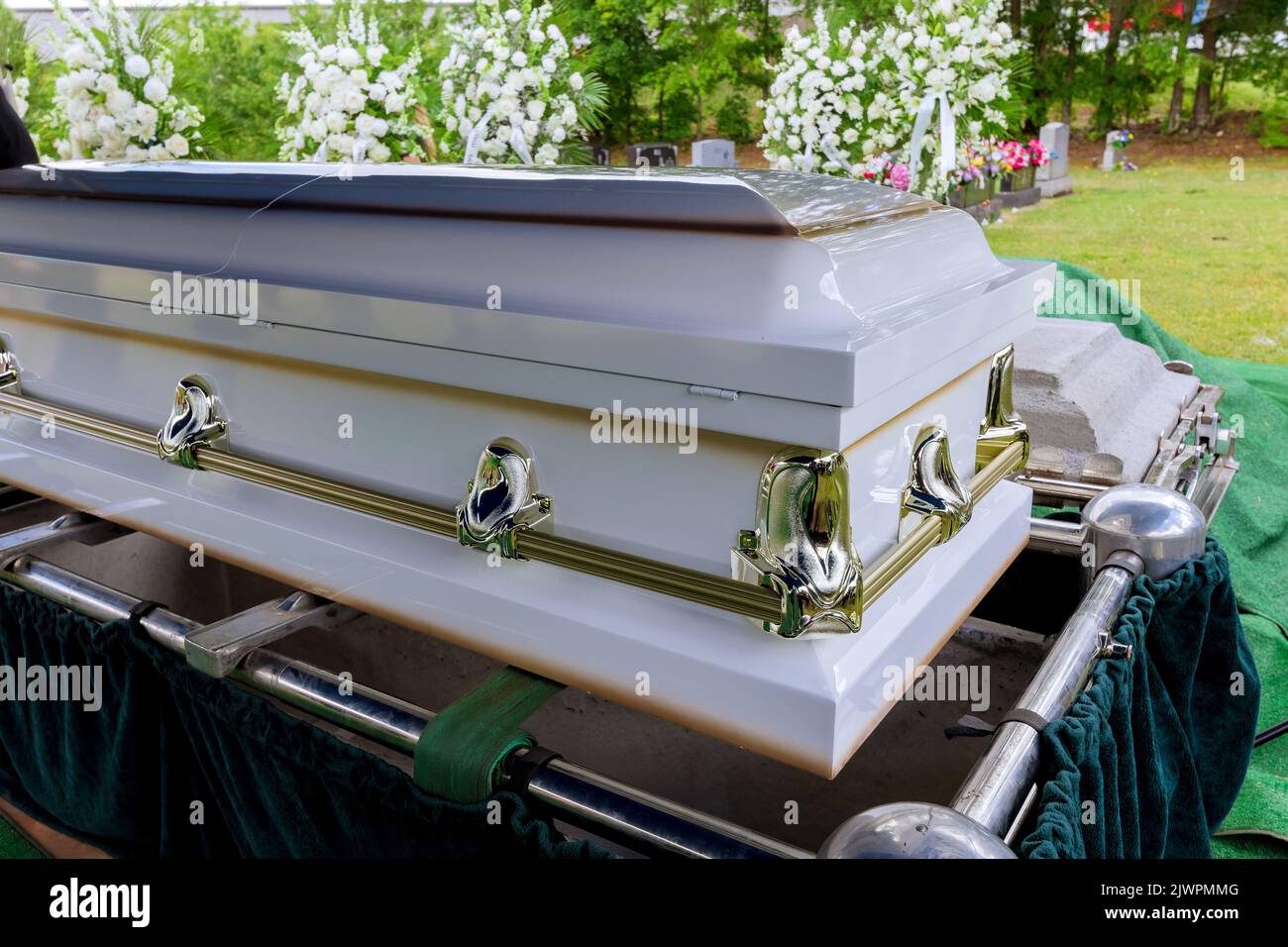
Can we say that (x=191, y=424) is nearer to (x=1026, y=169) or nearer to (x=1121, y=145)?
(x=1026, y=169)

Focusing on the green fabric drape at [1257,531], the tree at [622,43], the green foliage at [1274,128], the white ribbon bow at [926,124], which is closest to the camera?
the green fabric drape at [1257,531]

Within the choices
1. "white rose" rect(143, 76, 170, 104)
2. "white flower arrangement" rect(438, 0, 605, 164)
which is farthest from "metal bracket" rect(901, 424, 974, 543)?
"white rose" rect(143, 76, 170, 104)

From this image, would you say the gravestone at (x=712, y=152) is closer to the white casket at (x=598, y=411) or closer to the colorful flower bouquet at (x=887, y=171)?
the colorful flower bouquet at (x=887, y=171)

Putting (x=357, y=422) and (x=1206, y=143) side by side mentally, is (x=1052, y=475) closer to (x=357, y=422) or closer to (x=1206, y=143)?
(x=357, y=422)

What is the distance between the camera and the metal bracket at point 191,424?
119 cm

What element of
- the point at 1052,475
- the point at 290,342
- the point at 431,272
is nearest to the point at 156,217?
the point at 290,342

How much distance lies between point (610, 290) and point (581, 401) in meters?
0.10

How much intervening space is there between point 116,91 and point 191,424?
5.10ft

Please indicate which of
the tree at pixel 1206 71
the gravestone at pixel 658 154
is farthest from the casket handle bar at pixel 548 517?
the tree at pixel 1206 71

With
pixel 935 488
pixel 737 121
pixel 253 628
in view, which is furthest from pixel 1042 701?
pixel 737 121

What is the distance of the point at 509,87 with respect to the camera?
2.59 metres

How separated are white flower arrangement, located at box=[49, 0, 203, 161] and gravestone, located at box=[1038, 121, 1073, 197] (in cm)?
1058

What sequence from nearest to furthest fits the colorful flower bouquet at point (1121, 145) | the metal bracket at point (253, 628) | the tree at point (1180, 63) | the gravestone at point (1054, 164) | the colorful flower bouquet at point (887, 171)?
the metal bracket at point (253, 628), the colorful flower bouquet at point (887, 171), the gravestone at point (1054, 164), the tree at point (1180, 63), the colorful flower bouquet at point (1121, 145)

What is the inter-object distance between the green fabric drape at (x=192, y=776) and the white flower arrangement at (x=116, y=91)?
4.74 feet
